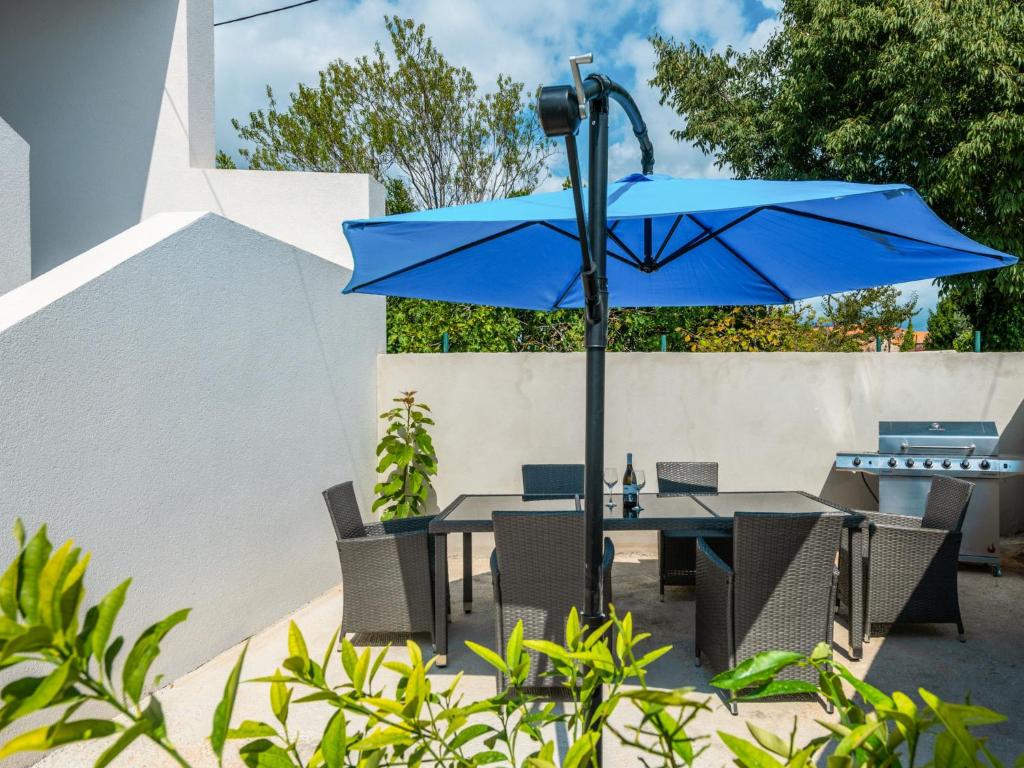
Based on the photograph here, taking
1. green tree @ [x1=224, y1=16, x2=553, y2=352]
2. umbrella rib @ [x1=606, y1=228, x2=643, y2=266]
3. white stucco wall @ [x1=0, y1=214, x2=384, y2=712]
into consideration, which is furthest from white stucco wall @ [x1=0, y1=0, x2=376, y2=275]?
green tree @ [x1=224, y1=16, x2=553, y2=352]

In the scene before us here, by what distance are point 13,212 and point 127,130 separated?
2.83m

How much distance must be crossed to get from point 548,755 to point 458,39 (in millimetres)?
18832

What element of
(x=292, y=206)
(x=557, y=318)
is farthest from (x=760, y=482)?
(x=292, y=206)

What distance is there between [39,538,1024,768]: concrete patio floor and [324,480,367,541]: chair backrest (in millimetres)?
653

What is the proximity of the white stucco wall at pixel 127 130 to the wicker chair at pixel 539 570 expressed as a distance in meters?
3.82

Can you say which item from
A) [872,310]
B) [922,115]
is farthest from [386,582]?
[872,310]

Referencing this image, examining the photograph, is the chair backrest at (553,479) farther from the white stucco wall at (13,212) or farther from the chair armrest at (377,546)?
the white stucco wall at (13,212)

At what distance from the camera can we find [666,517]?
3750mm

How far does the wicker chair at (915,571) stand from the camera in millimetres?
3979

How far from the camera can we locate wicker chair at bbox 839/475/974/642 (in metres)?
3.98

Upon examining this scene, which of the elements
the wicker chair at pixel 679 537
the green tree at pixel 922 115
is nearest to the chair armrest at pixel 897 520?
the wicker chair at pixel 679 537

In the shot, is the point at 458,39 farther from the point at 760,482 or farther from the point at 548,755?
the point at 548,755

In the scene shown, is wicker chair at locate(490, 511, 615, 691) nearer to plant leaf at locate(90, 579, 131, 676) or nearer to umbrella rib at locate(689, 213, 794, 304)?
umbrella rib at locate(689, 213, 794, 304)

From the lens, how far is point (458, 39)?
17281 millimetres
